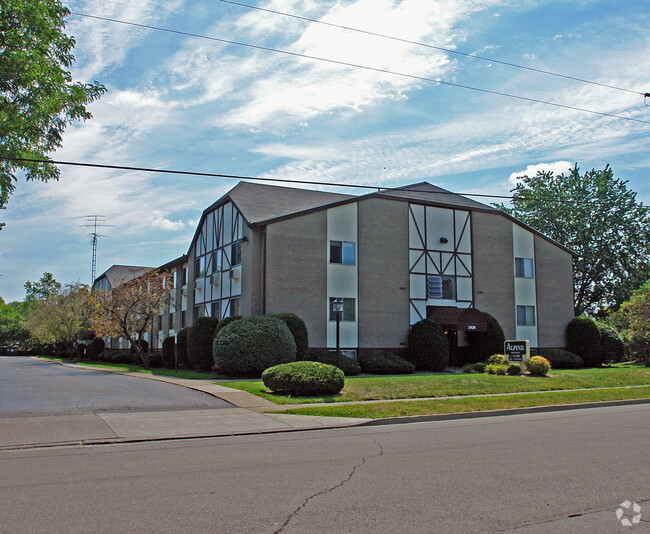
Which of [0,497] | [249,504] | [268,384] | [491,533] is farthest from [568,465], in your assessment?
[268,384]

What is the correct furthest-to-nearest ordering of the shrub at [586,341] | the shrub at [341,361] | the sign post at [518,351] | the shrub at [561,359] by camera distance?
1. the shrub at [586,341]
2. the shrub at [561,359]
3. the shrub at [341,361]
4. the sign post at [518,351]

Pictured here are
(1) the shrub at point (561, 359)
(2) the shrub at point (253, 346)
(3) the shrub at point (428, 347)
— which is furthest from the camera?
(1) the shrub at point (561, 359)

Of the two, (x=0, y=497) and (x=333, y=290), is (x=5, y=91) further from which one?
(x=333, y=290)

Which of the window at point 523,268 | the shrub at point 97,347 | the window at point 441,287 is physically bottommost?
the shrub at point 97,347

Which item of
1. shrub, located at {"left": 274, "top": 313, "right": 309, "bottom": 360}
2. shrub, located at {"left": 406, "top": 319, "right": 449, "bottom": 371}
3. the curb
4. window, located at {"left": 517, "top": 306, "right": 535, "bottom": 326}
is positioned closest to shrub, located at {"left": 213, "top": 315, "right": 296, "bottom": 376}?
shrub, located at {"left": 274, "top": 313, "right": 309, "bottom": 360}

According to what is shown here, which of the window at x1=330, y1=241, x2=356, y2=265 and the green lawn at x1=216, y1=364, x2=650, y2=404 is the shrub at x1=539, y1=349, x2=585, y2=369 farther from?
the window at x1=330, y1=241, x2=356, y2=265

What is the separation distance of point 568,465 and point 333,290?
77.4ft

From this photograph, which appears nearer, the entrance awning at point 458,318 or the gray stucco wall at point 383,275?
the gray stucco wall at point 383,275

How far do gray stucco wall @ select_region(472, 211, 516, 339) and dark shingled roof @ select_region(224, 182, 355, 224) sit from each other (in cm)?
886

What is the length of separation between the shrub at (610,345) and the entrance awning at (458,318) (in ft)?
32.6

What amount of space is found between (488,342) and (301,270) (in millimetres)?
11633

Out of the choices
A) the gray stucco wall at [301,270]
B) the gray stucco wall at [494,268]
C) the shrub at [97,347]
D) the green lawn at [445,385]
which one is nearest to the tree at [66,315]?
the shrub at [97,347]

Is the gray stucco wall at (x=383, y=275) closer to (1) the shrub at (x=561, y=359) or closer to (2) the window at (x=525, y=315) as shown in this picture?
(2) the window at (x=525, y=315)

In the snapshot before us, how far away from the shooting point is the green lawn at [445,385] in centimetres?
1838
